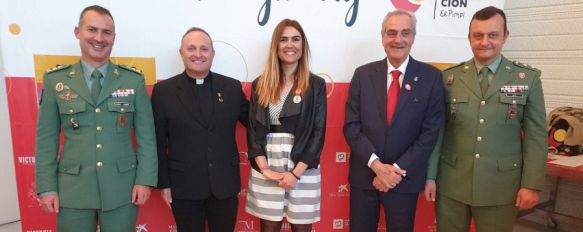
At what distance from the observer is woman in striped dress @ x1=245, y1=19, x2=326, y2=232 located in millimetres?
2059

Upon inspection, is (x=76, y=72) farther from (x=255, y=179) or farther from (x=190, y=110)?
(x=255, y=179)

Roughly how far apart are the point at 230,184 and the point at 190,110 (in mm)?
489

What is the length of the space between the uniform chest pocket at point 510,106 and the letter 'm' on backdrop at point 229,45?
2.87ft

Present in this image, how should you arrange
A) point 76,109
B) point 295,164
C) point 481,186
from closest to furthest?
point 76,109
point 481,186
point 295,164

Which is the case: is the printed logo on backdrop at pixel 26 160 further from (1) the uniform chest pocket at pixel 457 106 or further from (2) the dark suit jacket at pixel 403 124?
(1) the uniform chest pocket at pixel 457 106

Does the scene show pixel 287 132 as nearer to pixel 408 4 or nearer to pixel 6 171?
pixel 408 4

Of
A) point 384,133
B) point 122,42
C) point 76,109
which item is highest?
point 122,42

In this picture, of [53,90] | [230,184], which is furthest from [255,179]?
[53,90]

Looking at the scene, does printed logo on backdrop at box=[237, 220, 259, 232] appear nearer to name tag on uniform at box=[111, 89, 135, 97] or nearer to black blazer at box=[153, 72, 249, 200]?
black blazer at box=[153, 72, 249, 200]

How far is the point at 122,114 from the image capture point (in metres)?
1.88

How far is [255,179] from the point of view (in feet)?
7.07

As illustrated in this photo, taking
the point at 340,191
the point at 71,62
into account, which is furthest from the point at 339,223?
the point at 71,62

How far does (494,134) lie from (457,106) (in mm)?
241

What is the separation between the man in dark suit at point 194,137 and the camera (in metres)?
2.01
